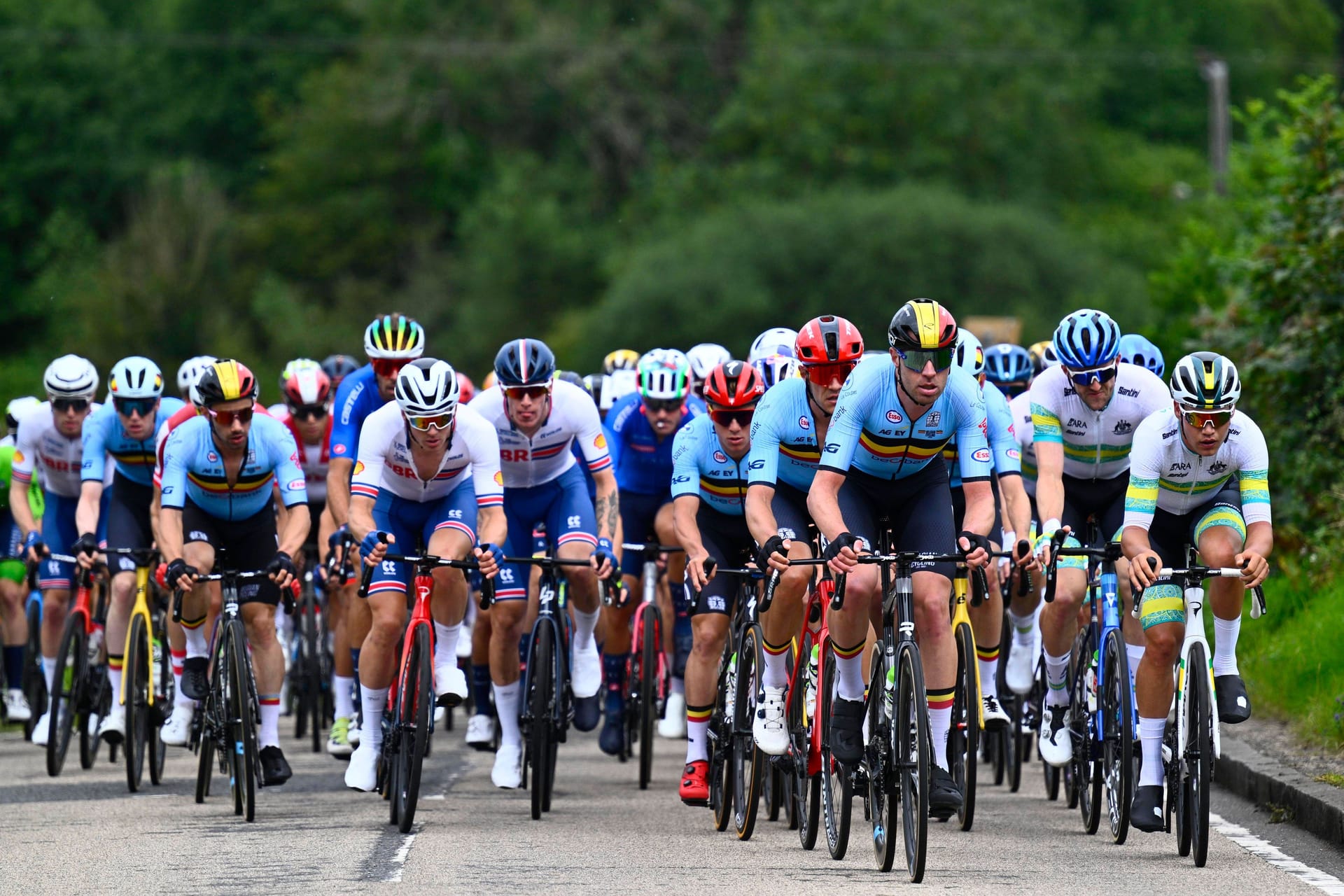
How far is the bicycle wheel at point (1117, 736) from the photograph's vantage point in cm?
996

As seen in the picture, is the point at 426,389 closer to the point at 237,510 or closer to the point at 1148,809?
the point at 237,510

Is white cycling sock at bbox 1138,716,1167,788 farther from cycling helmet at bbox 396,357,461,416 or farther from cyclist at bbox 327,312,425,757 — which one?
cyclist at bbox 327,312,425,757

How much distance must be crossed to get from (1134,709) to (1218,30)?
63.9 meters

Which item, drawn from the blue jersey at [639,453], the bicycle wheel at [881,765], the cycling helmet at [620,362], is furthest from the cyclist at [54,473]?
the bicycle wheel at [881,765]

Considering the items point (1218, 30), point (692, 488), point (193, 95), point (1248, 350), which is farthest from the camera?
point (1218, 30)

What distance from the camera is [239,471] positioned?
11.6 meters

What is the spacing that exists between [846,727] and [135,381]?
17.2ft

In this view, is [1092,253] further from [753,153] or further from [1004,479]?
[1004,479]

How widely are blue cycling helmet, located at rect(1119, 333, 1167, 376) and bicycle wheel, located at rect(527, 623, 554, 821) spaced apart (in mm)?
3299

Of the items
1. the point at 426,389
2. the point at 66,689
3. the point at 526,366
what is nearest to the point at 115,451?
the point at 66,689

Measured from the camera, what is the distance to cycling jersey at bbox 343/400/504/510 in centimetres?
1085

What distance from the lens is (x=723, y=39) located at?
62.2 meters

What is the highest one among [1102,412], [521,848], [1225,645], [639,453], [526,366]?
[526,366]

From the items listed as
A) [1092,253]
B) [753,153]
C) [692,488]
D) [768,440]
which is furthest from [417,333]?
[753,153]
